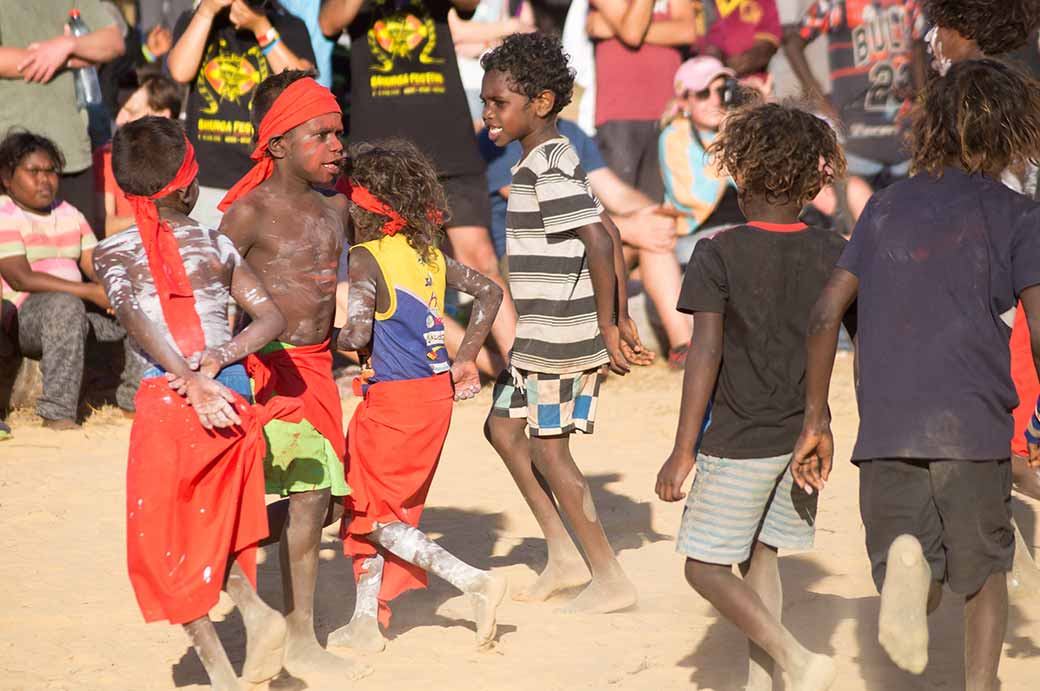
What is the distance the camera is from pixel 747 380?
370cm

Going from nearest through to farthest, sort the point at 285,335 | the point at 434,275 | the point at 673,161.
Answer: the point at 285,335 < the point at 434,275 < the point at 673,161

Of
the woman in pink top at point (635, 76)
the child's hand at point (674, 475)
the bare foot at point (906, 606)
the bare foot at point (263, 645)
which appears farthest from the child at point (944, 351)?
the woman in pink top at point (635, 76)

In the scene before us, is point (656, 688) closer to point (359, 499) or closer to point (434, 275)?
point (359, 499)

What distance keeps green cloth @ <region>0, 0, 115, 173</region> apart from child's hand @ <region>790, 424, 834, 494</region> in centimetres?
637

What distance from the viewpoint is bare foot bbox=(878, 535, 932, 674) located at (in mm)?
3299

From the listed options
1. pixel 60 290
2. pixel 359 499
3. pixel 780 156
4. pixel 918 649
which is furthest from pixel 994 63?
pixel 60 290

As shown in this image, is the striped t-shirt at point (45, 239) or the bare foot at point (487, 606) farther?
the striped t-shirt at point (45, 239)

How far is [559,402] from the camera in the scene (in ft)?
16.3

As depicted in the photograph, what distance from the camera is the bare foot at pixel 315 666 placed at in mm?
4281

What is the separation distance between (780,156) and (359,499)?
6.17ft

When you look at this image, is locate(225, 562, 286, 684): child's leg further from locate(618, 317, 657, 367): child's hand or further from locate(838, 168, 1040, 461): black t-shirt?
locate(838, 168, 1040, 461): black t-shirt

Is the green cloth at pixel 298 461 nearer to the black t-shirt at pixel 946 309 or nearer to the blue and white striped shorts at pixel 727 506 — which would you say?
the blue and white striped shorts at pixel 727 506

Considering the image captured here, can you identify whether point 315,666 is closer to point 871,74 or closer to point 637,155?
point 637,155

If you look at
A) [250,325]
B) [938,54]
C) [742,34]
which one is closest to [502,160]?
[742,34]
